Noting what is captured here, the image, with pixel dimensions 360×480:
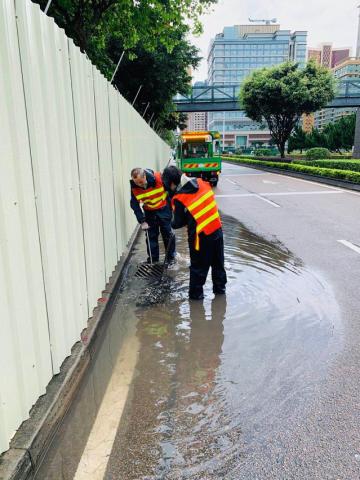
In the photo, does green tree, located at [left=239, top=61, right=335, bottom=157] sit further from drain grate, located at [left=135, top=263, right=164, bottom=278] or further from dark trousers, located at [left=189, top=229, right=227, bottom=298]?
dark trousers, located at [left=189, top=229, right=227, bottom=298]

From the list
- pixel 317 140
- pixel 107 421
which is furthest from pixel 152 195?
pixel 317 140

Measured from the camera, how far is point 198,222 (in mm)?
4398

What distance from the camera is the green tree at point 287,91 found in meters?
28.7

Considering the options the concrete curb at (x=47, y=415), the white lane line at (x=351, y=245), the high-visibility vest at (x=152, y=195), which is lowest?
the white lane line at (x=351, y=245)

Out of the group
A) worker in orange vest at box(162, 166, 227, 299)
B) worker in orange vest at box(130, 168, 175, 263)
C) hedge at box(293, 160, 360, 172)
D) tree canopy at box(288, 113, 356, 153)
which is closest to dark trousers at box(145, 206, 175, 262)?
worker in orange vest at box(130, 168, 175, 263)

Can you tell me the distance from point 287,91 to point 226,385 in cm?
2892

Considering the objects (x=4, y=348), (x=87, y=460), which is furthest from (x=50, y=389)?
(x=4, y=348)

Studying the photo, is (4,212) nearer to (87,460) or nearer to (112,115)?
(87,460)

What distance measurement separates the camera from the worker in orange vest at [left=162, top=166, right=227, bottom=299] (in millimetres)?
4375

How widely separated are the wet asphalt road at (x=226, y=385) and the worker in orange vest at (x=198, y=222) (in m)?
0.34

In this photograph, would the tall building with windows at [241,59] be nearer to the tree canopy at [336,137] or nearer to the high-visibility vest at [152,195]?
the tree canopy at [336,137]

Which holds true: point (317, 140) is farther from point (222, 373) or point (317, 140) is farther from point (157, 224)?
point (222, 373)

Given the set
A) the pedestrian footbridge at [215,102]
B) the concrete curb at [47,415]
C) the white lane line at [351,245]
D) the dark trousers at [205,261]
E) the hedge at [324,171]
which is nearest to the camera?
the concrete curb at [47,415]

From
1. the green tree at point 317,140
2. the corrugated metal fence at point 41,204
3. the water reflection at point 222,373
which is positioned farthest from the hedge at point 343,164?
the green tree at point 317,140
